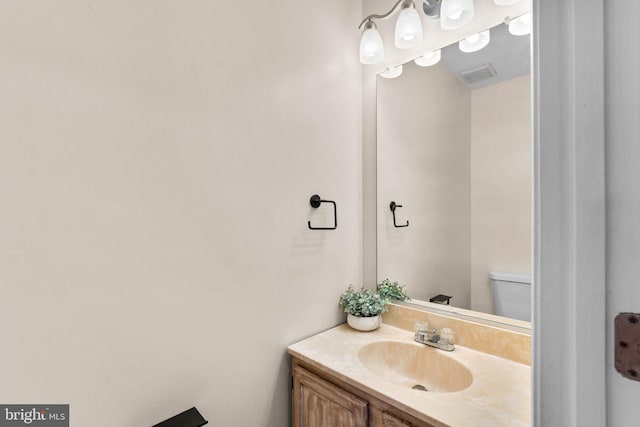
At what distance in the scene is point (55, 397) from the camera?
0.73m

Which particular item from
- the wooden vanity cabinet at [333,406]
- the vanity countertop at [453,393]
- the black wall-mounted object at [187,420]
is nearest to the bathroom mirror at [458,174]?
the vanity countertop at [453,393]

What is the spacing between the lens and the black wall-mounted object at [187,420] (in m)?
0.85

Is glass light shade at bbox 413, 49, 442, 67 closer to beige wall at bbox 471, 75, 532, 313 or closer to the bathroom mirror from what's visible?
the bathroom mirror

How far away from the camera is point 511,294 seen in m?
1.16

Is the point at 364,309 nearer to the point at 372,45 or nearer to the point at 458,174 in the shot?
the point at 458,174

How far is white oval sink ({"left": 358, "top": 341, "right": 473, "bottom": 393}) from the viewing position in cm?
112

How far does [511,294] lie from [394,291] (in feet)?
1.63

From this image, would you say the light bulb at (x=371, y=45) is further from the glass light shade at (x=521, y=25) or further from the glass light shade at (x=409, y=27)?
the glass light shade at (x=521, y=25)

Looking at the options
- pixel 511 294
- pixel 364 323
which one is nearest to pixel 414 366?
pixel 364 323

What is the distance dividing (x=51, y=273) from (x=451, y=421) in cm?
108

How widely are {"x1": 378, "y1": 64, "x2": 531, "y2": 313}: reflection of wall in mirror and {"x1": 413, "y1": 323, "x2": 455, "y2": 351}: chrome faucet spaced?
0.15 m

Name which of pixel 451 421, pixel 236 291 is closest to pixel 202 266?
pixel 236 291

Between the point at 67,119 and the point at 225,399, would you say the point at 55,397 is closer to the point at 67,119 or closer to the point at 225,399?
the point at 225,399

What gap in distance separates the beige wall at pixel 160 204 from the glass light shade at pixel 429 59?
1.52 ft
